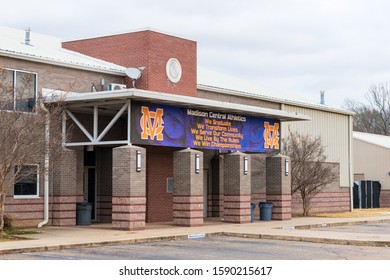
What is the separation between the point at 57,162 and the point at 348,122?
22871 millimetres

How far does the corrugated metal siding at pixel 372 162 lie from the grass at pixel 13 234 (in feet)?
114

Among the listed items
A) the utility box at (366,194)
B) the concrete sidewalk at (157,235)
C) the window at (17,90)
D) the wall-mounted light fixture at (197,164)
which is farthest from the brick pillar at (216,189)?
the utility box at (366,194)

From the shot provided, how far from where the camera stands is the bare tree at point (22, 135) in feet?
71.1

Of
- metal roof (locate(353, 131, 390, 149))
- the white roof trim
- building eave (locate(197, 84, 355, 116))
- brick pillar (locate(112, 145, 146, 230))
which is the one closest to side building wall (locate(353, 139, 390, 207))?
metal roof (locate(353, 131, 390, 149))

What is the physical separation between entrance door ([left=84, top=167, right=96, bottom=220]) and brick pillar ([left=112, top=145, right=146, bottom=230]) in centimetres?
466

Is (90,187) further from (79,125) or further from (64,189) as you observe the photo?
(79,125)

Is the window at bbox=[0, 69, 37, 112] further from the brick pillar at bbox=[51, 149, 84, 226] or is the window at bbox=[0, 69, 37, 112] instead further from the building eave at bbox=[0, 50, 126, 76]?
the brick pillar at bbox=[51, 149, 84, 226]

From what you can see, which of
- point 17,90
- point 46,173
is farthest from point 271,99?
point 17,90

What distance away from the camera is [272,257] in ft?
58.7

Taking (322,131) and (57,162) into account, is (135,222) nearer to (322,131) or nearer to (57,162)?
(57,162)

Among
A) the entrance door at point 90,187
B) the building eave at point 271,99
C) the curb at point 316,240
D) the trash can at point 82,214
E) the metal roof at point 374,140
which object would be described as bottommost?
the curb at point 316,240

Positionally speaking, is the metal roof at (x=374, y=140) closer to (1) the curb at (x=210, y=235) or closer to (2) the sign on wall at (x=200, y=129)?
(2) the sign on wall at (x=200, y=129)

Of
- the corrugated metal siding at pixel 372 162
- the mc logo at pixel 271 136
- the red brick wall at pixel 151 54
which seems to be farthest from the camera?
the corrugated metal siding at pixel 372 162

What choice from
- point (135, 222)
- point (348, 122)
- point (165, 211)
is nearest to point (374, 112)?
point (348, 122)
